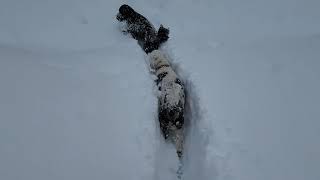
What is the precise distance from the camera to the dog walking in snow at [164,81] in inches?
201

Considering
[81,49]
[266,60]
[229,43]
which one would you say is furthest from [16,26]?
[266,60]

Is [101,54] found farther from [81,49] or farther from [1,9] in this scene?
[1,9]

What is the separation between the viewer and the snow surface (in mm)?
4094

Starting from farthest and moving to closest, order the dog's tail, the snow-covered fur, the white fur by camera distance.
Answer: the dog's tail → the white fur → the snow-covered fur

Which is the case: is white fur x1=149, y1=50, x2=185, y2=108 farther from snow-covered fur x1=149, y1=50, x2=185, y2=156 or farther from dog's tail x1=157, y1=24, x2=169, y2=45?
dog's tail x1=157, y1=24, x2=169, y2=45

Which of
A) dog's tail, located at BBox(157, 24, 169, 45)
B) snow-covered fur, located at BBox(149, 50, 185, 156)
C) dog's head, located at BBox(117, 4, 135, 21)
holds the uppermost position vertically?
dog's head, located at BBox(117, 4, 135, 21)

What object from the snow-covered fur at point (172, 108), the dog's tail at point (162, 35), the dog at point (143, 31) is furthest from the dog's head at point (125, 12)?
the snow-covered fur at point (172, 108)

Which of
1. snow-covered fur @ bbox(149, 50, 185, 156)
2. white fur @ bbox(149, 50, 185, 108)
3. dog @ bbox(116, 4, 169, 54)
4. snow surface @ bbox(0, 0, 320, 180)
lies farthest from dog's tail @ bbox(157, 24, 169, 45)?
snow-covered fur @ bbox(149, 50, 185, 156)

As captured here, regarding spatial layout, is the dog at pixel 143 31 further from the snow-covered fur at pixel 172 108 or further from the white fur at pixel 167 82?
the snow-covered fur at pixel 172 108

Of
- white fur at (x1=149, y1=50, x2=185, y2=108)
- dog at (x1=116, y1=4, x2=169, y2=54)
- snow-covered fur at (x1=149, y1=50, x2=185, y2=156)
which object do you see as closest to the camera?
snow-covered fur at (x1=149, y1=50, x2=185, y2=156)

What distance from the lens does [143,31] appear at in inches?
282

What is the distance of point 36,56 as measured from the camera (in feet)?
18.6

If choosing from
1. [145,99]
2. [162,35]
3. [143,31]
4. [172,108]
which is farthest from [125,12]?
[172,108]

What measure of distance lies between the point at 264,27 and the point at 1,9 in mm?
5474
